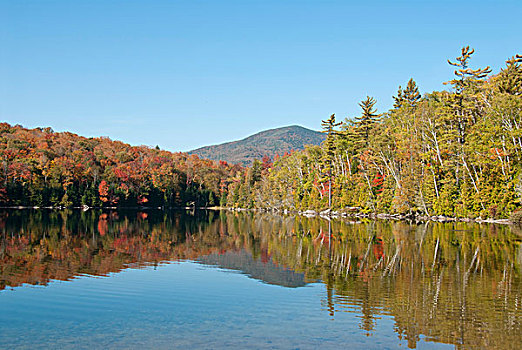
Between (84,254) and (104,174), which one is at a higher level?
(104,174)

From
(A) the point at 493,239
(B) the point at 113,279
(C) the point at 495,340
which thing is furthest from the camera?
(A) the point at 493,239

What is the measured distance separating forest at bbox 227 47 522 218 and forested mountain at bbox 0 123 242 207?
4282 centimetres

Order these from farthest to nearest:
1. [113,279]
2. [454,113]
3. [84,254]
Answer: [454,113], [84,254], [113,279]

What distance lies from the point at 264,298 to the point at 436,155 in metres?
43.8

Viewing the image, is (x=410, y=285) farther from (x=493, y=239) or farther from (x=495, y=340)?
(x=493, y=239)

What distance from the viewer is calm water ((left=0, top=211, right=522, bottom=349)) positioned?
9.43m

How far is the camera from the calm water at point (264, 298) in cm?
943

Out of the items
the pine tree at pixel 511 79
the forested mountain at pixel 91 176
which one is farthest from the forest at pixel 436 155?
the forested mountain at pixel 91 176

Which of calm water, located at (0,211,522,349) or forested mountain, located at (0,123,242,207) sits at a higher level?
forested mountain, located at (0,123,242,207)

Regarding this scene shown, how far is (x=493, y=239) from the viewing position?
2745 centimetres

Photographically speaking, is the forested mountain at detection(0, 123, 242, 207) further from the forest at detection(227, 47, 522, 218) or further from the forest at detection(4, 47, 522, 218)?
the forest at detection(227, 47, 522, 218)

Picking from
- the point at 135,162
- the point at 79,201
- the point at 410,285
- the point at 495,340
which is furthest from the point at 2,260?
the point at 135,162

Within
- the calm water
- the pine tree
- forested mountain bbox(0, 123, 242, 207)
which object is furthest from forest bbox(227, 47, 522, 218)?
forested mountain bbox(0, 123, 242, 207)

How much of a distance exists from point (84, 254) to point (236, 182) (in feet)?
331
